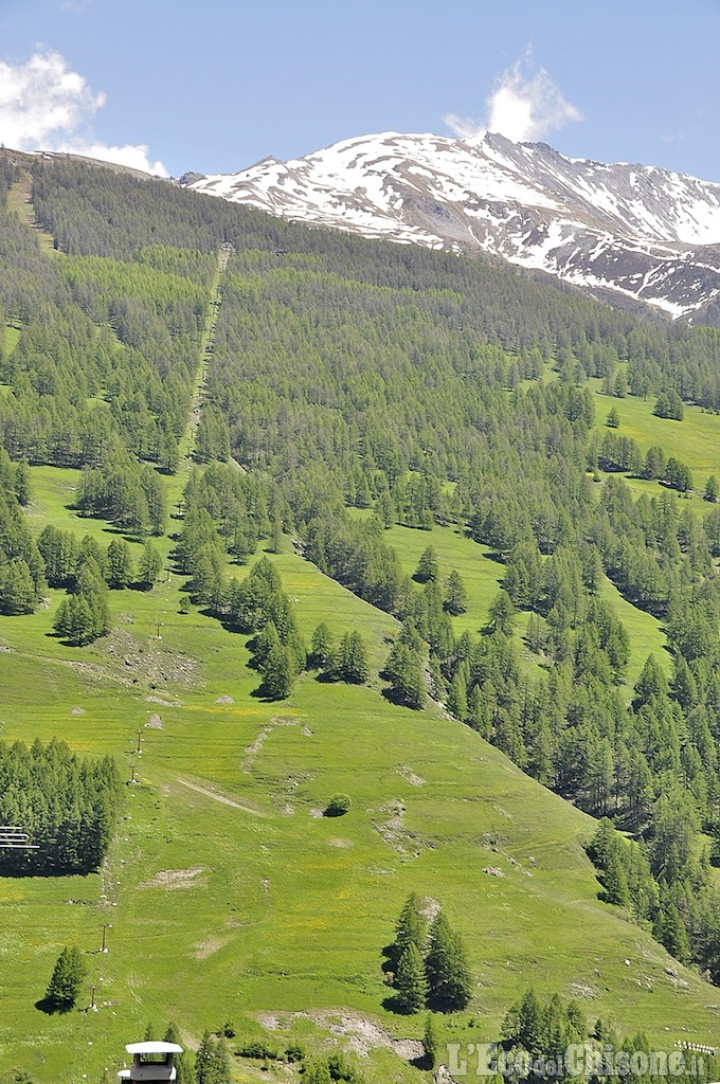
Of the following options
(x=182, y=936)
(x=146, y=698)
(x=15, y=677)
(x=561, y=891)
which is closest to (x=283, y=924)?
(x=182, y=936)

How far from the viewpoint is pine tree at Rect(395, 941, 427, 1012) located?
13350cm

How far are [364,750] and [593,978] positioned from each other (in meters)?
58.4

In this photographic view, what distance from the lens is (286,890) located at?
15250 cm

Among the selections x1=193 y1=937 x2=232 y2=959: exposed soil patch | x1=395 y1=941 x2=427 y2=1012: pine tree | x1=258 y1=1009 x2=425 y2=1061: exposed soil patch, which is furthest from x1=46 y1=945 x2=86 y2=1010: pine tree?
x1=395 y1=941 x2=427 y2=1012: pine tree

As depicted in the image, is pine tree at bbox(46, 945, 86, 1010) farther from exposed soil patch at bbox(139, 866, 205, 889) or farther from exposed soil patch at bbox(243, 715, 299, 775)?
exposed soil patch at bbox(243, 715, 299, 775)

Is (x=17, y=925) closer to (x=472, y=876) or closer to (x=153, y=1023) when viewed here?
(x=153, y=1023)

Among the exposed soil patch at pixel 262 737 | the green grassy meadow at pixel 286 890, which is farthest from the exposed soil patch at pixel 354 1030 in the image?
the exposed soil patch at pixel 262 737

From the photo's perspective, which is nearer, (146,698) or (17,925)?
(17,925)

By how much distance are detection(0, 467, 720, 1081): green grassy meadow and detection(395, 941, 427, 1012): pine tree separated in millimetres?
1802

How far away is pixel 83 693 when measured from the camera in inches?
7613

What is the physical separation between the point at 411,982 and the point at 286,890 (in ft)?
81.8

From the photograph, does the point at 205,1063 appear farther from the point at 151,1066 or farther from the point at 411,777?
the point at 151,1066

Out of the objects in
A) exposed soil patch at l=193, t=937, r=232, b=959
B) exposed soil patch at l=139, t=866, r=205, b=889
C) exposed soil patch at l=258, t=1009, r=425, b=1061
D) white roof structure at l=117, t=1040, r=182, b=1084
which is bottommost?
exposed soil patch at l=258, t=1009, r=425, b=1061

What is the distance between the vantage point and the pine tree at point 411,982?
13350cm
